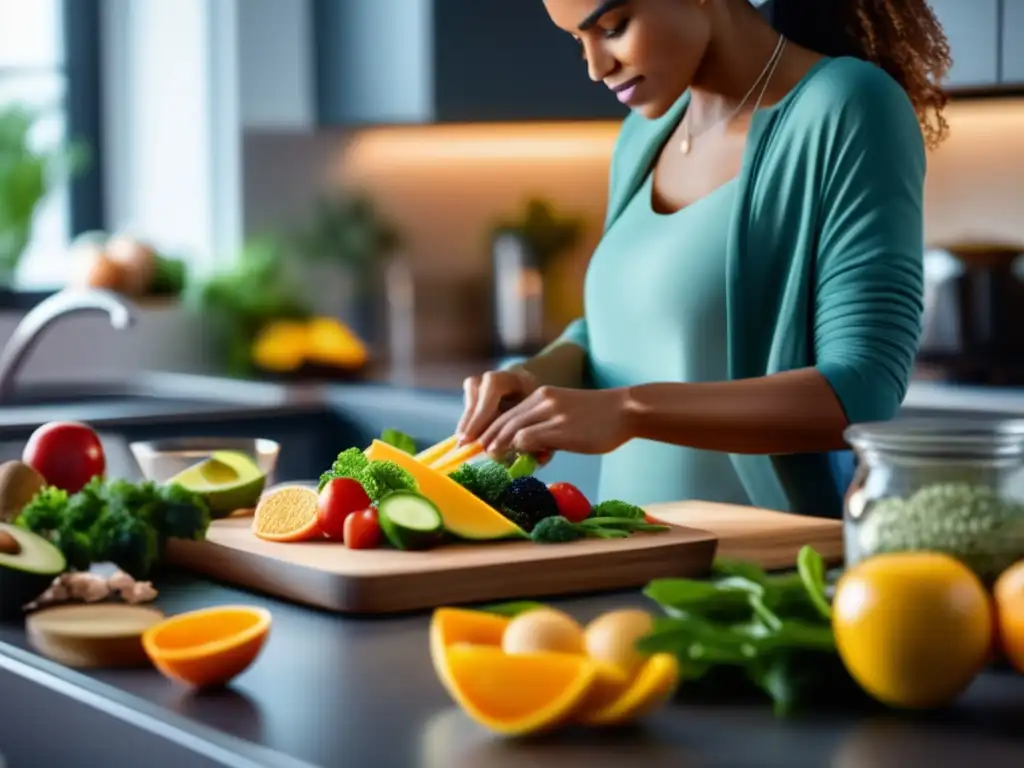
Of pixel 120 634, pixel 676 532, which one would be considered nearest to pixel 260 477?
pixel 676 532

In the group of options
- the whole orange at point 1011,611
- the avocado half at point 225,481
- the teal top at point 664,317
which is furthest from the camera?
the teal top at point 664,317

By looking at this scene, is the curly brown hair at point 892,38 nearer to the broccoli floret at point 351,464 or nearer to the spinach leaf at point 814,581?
the broccoli floret at point 351,464

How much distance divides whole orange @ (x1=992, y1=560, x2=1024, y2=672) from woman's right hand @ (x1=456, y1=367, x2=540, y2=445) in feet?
2.54

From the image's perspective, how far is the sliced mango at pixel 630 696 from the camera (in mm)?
969

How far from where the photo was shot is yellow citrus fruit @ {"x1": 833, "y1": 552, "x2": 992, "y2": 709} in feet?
3.19

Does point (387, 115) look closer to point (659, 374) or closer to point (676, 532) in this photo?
point (659, 374)

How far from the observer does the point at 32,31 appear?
4336mm

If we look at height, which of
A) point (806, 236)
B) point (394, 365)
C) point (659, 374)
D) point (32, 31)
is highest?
point (32, 31)

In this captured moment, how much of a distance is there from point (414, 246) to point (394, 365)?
37cm

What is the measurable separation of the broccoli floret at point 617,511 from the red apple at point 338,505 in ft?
0.76

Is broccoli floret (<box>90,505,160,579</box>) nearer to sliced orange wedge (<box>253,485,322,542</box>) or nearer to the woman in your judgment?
sliced orange wedge (<box>253,485,322,542</box>)

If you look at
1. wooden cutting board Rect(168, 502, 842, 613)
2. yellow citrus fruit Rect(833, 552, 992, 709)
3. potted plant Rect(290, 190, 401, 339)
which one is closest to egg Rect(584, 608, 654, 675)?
yellow citrus fruit Rect(833, 552, 992, 709)

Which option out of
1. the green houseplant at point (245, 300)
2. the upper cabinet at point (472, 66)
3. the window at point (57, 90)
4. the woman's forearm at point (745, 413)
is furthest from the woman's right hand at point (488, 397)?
the window at point (57, 90)

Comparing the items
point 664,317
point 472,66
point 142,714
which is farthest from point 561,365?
point 472,66
